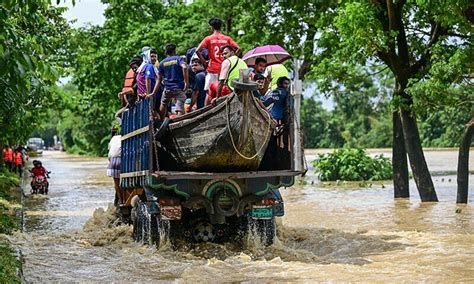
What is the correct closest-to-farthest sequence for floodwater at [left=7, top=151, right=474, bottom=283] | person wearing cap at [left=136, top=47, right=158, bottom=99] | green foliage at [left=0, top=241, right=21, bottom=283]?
green foliage at [left=0, top=241, right=21, bottom=283]
floodwater at [left=7, top=151, right=474, bottom=283]
person wearing cap at [left=136, top=47, right=158, bottom=99]

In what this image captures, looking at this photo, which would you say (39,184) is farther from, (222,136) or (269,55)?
(222,136)

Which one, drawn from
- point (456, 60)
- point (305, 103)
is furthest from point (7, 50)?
point (305, 103)

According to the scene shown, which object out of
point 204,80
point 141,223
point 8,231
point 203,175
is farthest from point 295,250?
point 8,231

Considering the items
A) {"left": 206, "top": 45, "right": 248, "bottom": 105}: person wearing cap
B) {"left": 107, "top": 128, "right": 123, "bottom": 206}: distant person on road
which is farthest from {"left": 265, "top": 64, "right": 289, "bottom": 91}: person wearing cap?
{"left": 107, "top": 128, "right": 123, "bottom": 206}: distant person on road

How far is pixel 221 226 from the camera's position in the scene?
11.1 meters

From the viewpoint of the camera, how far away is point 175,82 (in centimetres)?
1099

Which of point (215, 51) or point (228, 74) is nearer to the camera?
point (228, 74)

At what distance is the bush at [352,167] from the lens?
28.0 m

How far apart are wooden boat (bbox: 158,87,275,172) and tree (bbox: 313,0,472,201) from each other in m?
5.87

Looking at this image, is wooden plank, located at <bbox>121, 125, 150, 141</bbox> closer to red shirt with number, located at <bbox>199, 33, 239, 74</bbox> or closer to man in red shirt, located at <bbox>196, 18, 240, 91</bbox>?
man in red shirt, located at <bbox>196, 18, 240, 91</bbox>

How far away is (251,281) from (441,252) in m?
3.27

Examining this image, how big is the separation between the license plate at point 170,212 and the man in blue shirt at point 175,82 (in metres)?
1.51

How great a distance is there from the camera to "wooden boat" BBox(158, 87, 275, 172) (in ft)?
→ 31.3

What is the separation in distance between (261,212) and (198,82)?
211 centimetres
